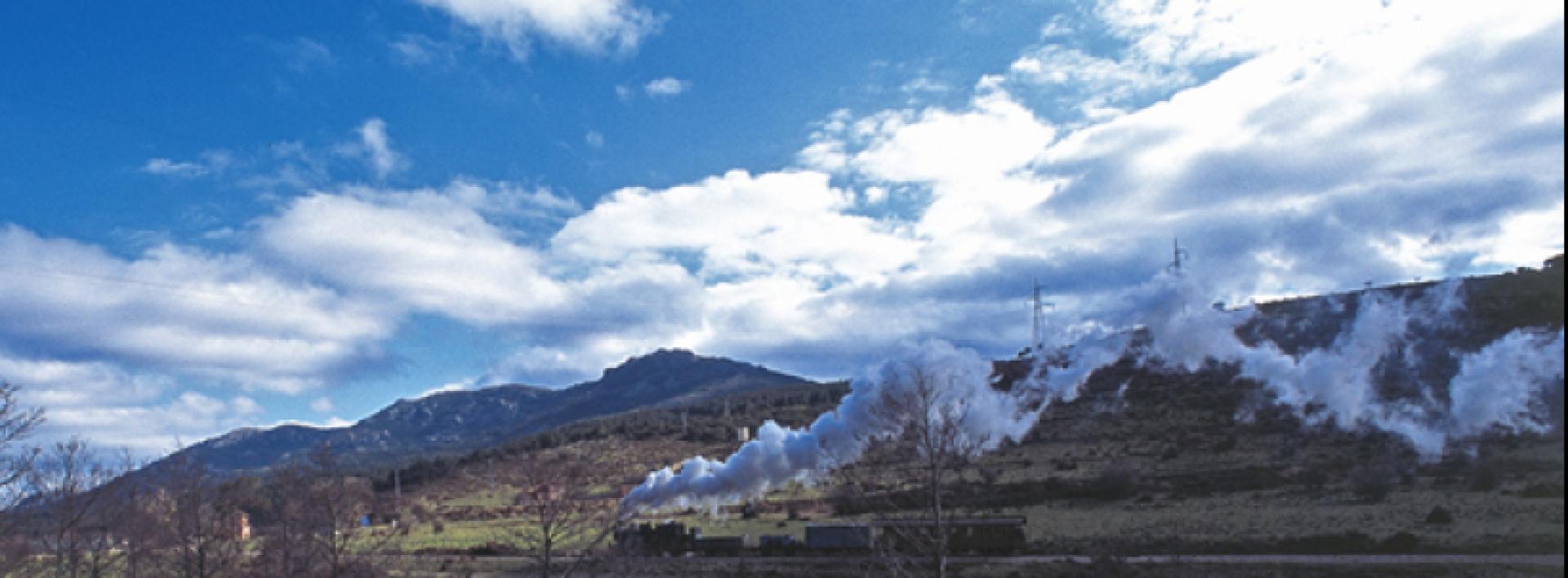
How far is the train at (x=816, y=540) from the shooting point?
59.2 meters

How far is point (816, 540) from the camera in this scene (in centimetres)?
6475

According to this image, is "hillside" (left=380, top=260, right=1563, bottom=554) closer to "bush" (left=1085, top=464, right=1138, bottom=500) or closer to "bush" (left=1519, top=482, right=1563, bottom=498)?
"bush" (left=1519, top=482, right=1563, bottom=498)

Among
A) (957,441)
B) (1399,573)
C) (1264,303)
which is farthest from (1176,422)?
(957,441)

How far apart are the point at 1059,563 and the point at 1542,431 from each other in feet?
175

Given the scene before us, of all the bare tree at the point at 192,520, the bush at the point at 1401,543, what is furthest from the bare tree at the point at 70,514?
the bush at the point at 1401,543

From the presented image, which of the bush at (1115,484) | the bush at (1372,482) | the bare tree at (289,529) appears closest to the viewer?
the bare tree at (289,529)

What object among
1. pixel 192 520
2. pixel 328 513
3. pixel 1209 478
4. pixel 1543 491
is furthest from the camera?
pixel 1209 478

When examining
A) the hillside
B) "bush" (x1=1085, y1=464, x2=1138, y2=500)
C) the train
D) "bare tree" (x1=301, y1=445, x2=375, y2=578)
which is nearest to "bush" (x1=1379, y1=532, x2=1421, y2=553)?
the hillside

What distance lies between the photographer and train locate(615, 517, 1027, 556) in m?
59.2

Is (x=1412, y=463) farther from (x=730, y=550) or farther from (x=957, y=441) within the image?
(x=957, y=441)

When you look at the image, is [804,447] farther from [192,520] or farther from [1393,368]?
[1393,368]

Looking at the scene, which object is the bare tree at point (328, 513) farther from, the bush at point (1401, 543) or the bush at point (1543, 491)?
the bush at point (1543, 491)

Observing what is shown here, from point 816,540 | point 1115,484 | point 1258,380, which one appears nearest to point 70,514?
point 816,540

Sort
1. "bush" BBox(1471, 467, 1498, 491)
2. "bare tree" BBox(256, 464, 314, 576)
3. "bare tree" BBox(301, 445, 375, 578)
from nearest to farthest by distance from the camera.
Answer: "bare tree" BBox(301, 445, 375, 578), "bare tree" BBox(256, 464, 314, 576), "bush" BBox(1471, 467, 1498, 491)
